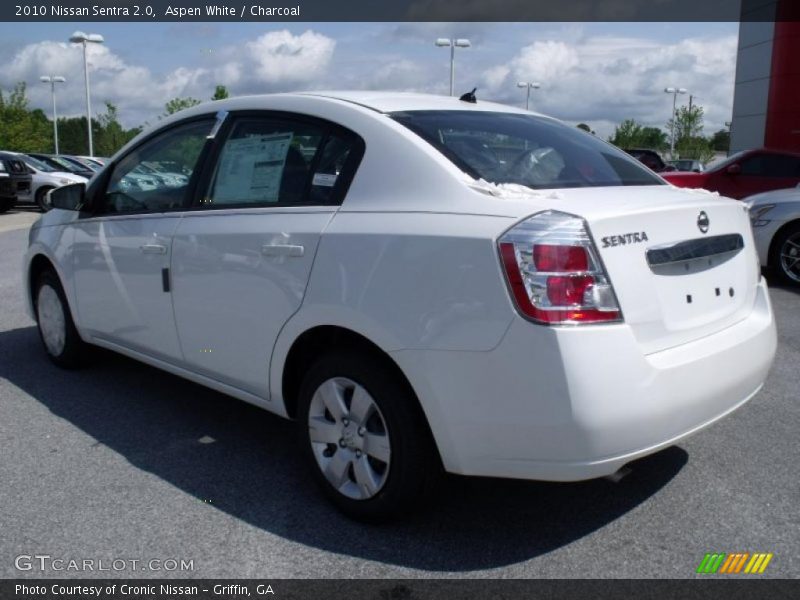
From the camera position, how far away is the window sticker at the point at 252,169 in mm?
3531

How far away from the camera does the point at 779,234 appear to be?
8.72 m

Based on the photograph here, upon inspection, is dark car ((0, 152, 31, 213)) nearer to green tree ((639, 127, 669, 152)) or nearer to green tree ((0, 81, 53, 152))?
green tree ((0, 81, 53, 152))

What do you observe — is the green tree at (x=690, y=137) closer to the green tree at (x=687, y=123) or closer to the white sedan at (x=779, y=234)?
the green tree at (x=687, y=123)

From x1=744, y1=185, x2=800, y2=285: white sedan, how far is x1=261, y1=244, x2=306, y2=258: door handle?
22.7 ft

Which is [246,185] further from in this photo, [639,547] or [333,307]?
[639,547]

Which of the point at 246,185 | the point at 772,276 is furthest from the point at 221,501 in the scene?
the point at 772,276

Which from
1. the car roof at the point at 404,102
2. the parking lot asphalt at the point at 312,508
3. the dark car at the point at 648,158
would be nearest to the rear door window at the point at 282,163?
the car roof at the point at 404,102

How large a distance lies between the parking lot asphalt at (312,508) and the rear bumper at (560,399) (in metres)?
0.45

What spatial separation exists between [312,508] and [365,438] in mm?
493

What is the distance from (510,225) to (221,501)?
1.74 metres

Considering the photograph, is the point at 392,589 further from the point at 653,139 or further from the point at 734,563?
the point at 653,139

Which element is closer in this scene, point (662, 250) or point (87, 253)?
point (662, 250)

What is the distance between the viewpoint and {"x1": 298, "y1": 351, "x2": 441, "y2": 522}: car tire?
113 inches

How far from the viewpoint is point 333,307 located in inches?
118
